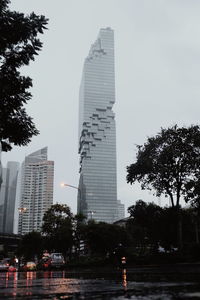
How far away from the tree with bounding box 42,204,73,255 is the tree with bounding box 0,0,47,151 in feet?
177

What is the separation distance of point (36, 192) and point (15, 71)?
17343cm

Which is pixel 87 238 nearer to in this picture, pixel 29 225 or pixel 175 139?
pixel 175 139

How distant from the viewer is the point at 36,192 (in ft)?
598

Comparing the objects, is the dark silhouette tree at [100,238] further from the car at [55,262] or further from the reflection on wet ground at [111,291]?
the reflection on wet ground at [111,291]

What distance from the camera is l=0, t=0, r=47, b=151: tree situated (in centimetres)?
1216

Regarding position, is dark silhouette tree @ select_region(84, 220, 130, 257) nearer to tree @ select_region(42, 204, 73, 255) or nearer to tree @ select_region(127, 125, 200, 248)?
tree @ select_region(42, 204, 73, 255)

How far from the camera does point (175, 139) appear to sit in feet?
137

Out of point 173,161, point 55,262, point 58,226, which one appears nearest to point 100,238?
point 58,226

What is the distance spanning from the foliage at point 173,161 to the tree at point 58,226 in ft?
89.4

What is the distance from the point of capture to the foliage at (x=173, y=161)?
40312 mm

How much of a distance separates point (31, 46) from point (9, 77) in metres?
1.36

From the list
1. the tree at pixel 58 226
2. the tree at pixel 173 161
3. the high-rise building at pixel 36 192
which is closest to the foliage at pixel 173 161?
the tree at pixel 173 161

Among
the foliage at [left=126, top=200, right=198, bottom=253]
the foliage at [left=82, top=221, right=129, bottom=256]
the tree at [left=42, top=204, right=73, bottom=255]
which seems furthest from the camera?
the foliage at [left=82, top=221, right=129, bottom=256]

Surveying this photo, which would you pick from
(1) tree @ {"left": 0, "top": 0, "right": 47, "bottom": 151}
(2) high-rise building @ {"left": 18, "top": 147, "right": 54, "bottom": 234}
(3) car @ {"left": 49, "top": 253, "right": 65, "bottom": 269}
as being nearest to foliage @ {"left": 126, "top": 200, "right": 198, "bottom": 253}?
(3) car @ {"left": 49, "top": 253, "right": 65, "bottom": 269}
